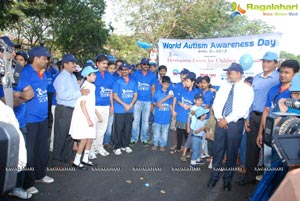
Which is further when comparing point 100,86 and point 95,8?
point 95,8

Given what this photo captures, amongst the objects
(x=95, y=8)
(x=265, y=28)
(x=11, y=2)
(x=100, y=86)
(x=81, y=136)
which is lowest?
(x=81, y=136)

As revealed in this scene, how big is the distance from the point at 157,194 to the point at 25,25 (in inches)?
711

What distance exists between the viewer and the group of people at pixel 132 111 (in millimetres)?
3703

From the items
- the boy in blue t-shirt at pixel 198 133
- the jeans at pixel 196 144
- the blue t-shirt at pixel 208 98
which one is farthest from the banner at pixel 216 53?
the jeans at pixel 196 144

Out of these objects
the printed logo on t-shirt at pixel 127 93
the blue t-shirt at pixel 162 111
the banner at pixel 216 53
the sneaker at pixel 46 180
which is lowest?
the sneaker at pixel 46 180

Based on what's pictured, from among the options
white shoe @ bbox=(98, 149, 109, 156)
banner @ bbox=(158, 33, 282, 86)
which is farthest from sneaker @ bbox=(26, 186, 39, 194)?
banner @ bbox=(158, 33, 282, 86)

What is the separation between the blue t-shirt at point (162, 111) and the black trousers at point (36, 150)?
255 cm

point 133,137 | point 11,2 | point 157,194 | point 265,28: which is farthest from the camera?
point 265,28

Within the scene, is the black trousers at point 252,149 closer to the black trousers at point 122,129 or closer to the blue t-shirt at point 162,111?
the blue t-shirt at point 162,111

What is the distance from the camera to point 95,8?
47.1 feet

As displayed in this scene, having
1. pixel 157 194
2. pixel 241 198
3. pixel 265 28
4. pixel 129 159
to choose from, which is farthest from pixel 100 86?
pixel 265 28

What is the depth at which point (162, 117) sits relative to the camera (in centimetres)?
594

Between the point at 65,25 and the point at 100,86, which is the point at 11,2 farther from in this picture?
the point at 65,25

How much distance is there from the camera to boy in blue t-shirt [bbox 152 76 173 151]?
5.96 metres
